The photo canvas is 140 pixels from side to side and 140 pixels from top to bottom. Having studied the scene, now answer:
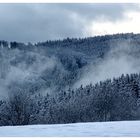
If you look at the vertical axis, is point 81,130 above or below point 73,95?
above

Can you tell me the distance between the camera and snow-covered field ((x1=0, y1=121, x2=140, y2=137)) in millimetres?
6258

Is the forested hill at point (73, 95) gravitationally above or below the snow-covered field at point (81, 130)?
below

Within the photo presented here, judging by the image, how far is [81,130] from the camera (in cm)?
671

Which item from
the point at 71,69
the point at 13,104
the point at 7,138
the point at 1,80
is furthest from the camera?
the point at 71,69

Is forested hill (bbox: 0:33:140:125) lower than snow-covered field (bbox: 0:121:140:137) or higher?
lower

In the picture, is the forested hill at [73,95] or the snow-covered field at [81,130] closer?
the snow-covered field at [81,130]

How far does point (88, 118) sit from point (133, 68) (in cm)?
13192

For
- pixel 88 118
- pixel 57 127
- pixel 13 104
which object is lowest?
pixel 88 118

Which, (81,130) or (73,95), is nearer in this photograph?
(81,130)

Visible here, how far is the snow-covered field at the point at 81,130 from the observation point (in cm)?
626

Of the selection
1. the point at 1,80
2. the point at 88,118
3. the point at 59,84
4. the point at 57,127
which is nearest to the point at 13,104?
the point at 88,118

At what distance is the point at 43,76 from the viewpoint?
186125mm

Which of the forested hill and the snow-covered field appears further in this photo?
the forested hill

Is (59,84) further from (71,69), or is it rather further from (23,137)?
(23,137)
